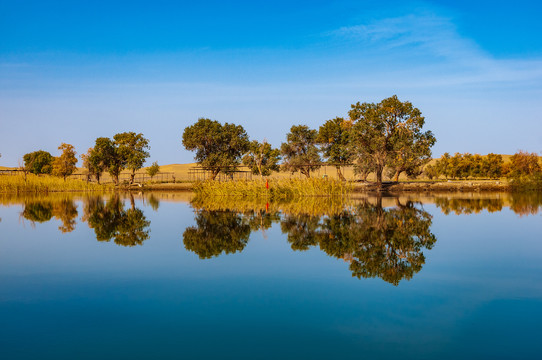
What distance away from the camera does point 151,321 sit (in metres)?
5.86

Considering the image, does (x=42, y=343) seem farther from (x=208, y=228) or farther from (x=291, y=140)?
(x=291, y=140)

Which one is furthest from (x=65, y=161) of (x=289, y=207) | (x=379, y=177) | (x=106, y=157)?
(x=289, y=207)

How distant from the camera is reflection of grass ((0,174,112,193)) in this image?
154 feet

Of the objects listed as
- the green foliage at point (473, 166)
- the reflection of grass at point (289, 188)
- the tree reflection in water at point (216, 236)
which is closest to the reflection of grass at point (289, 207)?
the reflection of grass at point (289, 188)

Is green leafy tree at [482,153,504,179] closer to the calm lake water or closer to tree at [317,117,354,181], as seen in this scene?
tree at [317,117,354,181]

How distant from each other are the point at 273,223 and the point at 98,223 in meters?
6.71

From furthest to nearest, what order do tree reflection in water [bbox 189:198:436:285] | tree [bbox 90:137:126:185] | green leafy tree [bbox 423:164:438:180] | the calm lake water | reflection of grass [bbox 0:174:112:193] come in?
green leafy tree [bbox 423:164:438:180] → tree [bbox 90:137:126:185] → reflection of grass [bbox 0:174:112:193] → tree reflection in water [bbox 189:198:436:285] → the calm lake water

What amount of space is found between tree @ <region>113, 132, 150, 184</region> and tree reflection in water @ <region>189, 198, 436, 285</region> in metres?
45.2

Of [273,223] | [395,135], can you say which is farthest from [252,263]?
[395,135]

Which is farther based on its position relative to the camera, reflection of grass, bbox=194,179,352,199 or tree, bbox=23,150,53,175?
tree, bbox=23,150,53,175

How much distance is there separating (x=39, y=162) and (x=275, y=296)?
290ft

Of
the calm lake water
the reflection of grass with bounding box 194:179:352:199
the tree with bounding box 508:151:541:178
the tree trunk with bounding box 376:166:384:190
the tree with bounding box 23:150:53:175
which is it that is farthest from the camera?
the tree with bounding box 23:150:53:175

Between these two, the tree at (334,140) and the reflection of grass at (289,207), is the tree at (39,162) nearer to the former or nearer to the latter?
the tree at (334,140)

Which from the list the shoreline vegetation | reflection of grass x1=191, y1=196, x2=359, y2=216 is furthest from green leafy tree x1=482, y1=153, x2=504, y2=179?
reflection of grass x1=191, y1=196, x2=359, y2=216
